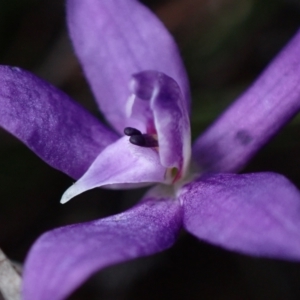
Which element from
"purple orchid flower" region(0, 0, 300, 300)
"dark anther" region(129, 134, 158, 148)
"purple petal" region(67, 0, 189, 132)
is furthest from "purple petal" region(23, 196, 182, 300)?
"purple petal" region(67, 0, 189, 132)

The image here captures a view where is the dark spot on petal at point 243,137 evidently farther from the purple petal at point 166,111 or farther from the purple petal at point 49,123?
the purple petal at point 49,123

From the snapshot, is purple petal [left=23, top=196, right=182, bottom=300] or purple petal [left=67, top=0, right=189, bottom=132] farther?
purple petal [left=67, top=0, right=189, bottom=132]

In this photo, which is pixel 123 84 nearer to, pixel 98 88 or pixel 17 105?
pixel 98 88

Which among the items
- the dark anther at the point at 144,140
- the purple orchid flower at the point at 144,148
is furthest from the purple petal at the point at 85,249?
the dark anther at the point at 144,140

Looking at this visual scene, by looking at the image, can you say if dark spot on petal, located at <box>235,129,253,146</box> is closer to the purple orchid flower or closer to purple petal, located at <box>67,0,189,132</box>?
the purple orchid flower

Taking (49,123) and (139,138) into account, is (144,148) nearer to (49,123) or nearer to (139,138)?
(139,138)

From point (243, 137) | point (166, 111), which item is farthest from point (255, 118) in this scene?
point (166, 111)

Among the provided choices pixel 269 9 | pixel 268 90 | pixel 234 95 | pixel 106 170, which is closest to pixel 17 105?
pixel 106 170
